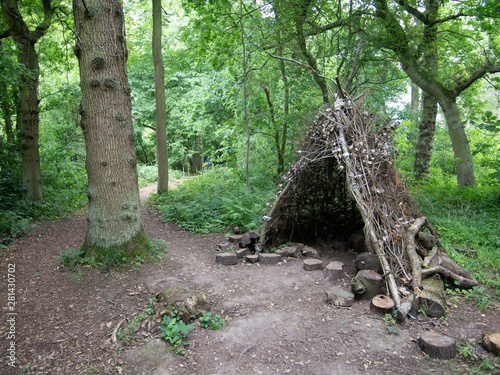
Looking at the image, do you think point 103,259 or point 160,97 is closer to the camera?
point 103,259

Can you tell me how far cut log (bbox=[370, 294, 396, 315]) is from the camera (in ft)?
10.9

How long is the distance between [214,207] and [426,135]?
7316 mm

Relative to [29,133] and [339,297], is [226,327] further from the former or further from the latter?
[29,133]

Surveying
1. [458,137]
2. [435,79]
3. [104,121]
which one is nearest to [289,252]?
[104,121]

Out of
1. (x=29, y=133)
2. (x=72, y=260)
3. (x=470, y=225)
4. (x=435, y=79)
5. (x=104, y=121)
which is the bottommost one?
(x=72, y=260)

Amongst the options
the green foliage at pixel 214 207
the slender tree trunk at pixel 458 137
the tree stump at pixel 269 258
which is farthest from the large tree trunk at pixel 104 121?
the slender tree trunk at pixel 458 137

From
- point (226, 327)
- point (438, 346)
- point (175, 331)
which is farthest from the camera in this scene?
point (226, 327)

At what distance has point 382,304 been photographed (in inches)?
133

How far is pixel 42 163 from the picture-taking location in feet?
31.7

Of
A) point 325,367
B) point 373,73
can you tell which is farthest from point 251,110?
point 325,367

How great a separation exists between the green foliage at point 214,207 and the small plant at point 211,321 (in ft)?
9.46

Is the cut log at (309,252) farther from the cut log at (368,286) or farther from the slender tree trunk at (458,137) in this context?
the slender tree trunk at (458,137)

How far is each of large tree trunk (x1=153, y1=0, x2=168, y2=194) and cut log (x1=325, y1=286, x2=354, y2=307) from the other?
24.7ft

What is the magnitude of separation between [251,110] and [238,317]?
7.08 m
